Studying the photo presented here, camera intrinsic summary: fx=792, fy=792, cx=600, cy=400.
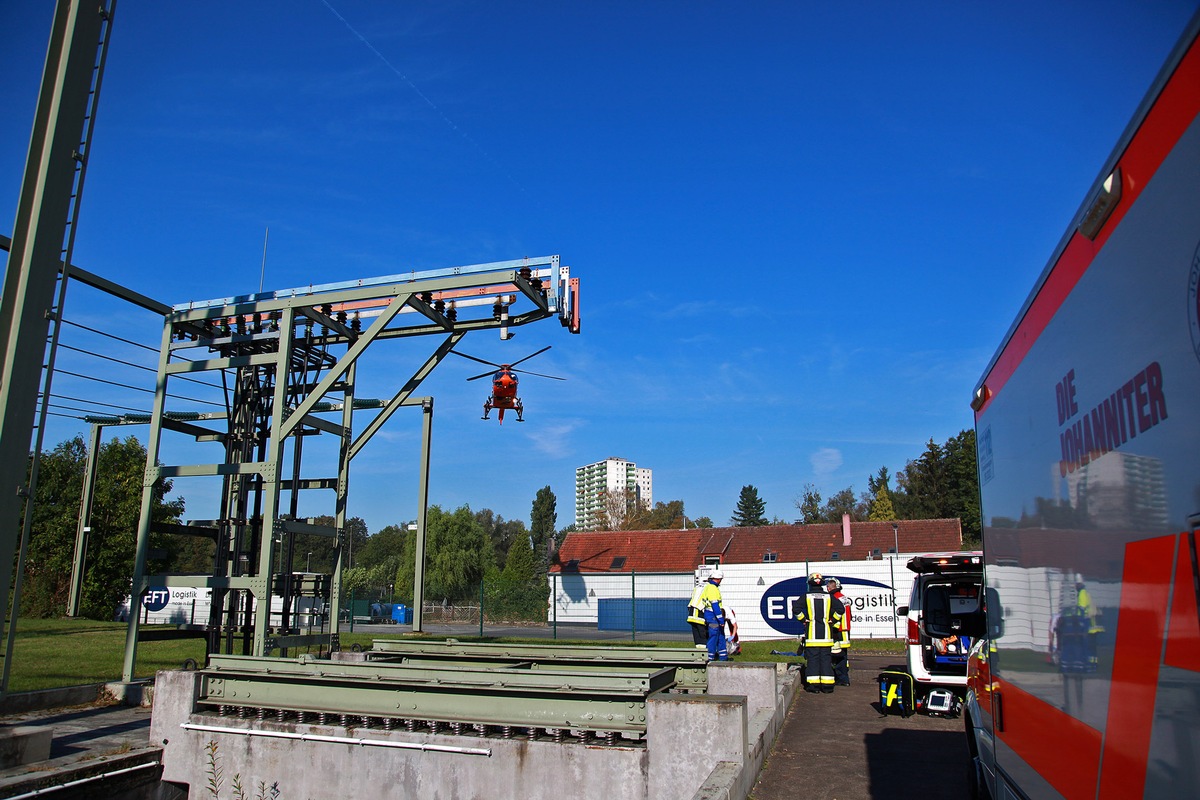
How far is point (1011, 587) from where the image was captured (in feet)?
13.6

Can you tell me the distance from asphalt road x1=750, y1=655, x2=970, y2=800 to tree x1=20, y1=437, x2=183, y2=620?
33753 mm

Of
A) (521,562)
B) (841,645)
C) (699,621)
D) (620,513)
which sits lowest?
(841,645)

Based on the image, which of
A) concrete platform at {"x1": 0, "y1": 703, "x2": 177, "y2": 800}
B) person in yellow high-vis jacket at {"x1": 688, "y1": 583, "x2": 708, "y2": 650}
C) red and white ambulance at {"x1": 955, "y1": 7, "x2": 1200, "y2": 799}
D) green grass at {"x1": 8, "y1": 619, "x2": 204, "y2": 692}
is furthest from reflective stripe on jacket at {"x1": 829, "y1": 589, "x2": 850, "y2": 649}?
green grass at {"x1": 8, "y1": 619, "x2": 204, "y2": 692}

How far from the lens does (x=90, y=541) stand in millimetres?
37969

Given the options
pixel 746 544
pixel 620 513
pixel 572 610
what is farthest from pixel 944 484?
pixel 572 610

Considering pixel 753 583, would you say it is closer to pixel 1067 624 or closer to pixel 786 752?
pixel 786 752

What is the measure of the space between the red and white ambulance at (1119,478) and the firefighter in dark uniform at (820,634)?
8129 millimetres

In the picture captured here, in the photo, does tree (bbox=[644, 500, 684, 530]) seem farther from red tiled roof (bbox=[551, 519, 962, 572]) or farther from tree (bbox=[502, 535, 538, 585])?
red tiled roof (bbox=[551, 519, 962, 572])

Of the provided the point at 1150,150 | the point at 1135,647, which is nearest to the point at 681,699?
the point at 1135,647

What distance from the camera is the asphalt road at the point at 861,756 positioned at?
6664 mm

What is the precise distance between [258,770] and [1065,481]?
776cm

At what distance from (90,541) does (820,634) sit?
3822 cm

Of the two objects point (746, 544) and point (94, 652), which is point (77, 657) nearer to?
point (94, 652)

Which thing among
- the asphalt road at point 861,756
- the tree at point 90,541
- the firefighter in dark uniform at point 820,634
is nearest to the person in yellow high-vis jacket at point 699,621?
the firefighter in dark uniform at point 820,634
